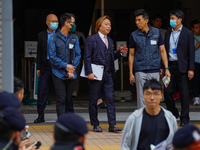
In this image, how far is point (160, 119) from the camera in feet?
17.6

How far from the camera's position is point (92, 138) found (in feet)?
24.9

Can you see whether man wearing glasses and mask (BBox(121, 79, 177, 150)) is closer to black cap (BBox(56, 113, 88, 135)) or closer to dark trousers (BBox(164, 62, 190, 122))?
black cap (BBox(56, 113, 88, 135))

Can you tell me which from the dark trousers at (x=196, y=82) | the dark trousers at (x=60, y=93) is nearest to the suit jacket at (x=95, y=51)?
the dark trousers at (x=60, y=93)

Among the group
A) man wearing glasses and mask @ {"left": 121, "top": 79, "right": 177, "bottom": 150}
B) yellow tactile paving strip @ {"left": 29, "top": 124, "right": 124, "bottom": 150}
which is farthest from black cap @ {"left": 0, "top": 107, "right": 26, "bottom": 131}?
yellow tactile paving strip @ {"left": 29, "top": 124, "right": 124, "bottom": 150}

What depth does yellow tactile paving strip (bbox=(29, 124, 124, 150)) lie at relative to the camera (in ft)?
23.0

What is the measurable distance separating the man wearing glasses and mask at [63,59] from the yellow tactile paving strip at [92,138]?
45cm

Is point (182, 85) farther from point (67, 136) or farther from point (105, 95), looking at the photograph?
point (67, 136)

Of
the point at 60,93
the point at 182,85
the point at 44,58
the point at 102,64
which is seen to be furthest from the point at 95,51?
the point at 182,85

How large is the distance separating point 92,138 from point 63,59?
4.29 feet

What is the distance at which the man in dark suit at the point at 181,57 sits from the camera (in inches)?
327

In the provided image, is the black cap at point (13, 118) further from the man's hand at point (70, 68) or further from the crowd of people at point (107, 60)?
the man's hand at point (70, 68)

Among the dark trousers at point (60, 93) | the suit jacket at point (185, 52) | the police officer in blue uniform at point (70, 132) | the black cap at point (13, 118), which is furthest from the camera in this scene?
the suit jacket at point (185, 52)

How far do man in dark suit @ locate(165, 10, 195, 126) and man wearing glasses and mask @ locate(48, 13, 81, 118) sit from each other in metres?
1.59

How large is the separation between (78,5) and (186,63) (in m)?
8.78
